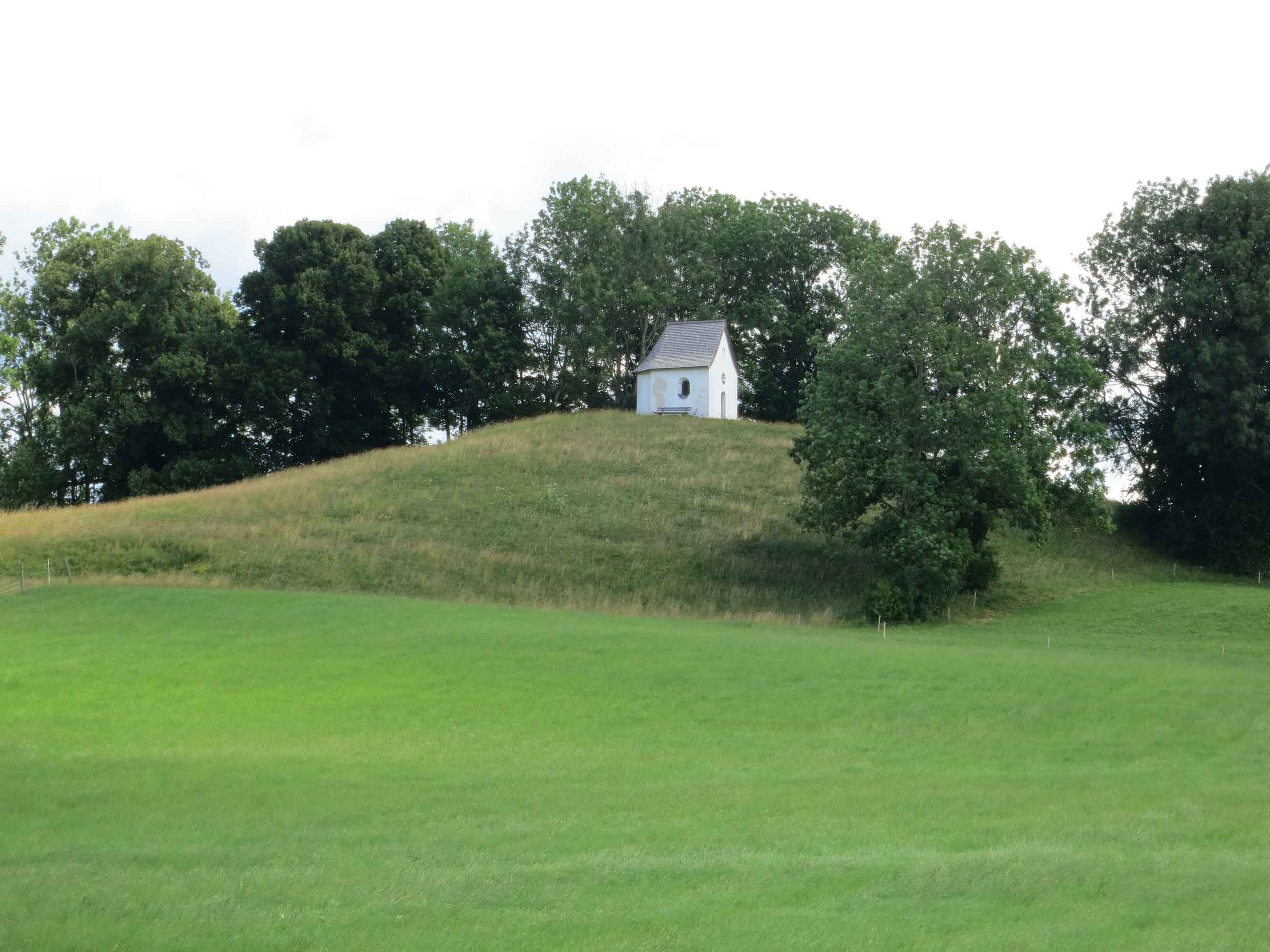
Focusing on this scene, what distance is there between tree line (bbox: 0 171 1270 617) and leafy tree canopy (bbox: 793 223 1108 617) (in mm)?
107

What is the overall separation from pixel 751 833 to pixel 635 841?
56.2 inches

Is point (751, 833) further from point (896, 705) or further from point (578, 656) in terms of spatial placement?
point (578, 656)

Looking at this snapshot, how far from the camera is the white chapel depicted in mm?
76562

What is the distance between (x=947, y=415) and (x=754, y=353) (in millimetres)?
48422

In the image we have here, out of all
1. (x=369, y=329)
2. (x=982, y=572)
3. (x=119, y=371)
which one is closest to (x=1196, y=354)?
(x=982, y=572)

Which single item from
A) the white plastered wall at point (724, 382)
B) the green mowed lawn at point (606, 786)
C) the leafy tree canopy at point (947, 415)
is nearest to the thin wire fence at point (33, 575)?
the green mowed lawn at point (606, 786)

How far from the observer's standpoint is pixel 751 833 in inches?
497

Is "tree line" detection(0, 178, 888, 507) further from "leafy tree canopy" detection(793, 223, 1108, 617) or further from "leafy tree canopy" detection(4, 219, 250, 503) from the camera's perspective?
"leafy tree canopy" detection(793, 223, 1108, 617)

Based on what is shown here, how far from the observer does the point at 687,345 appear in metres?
77.4

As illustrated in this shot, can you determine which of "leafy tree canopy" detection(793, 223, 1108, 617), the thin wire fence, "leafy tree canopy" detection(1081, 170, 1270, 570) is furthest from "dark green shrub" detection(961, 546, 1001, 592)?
the thin wire fence

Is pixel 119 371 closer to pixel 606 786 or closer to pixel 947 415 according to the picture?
pixel 947 415

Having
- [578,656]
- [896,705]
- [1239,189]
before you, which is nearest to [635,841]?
[896,705]

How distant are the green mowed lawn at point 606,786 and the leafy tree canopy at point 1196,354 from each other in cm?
2492

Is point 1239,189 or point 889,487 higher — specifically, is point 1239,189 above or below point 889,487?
above
